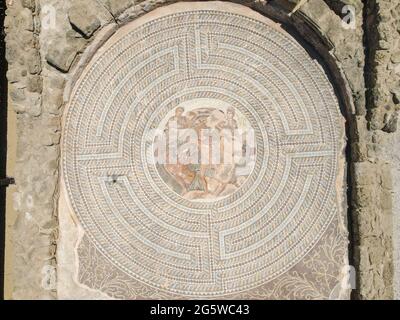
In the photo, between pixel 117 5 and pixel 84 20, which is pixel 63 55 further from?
pixel 117 5

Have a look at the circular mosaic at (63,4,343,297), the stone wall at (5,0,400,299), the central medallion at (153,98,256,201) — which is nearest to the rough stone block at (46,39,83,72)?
the stone wall at (5,0,400,299)

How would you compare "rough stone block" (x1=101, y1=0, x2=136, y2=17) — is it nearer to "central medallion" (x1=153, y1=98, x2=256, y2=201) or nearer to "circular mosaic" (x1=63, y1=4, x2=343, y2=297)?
"circular mosaic" (x1=63, y1=4, x2=343, y2=297)

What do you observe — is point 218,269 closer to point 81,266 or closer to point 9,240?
point 81,266

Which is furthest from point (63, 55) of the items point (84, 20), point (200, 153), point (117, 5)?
point (200, 153)

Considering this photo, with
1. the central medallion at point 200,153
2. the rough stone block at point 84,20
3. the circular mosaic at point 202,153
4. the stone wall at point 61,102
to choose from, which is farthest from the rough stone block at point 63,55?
the central medallion at point 200,153

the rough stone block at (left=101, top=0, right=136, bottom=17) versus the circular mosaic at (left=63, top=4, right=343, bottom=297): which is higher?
the rough stone block at (left=101, top=0, right=136, bottom=17)
